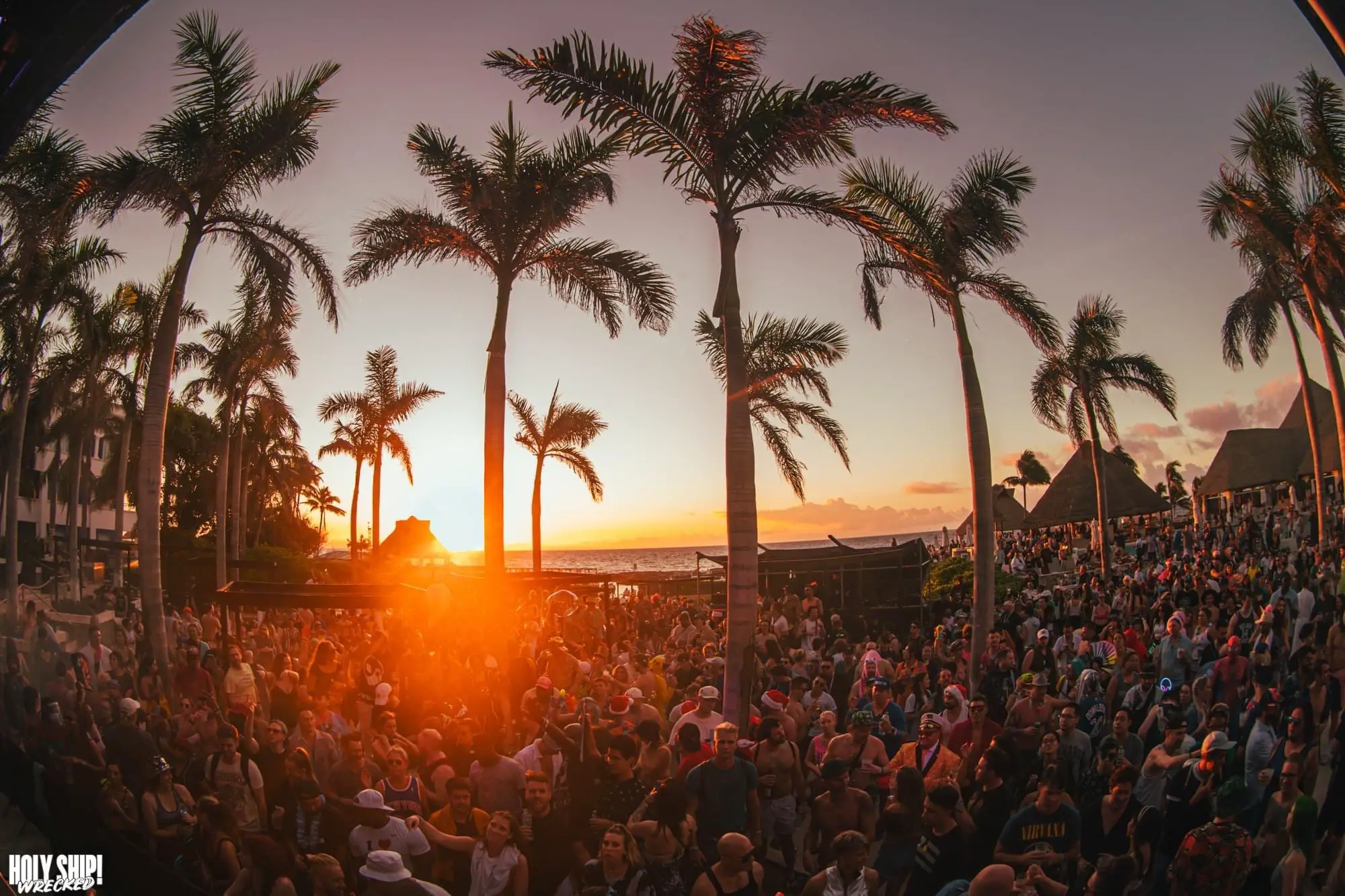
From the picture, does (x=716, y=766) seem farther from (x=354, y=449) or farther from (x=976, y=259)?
(x=354, y=449)

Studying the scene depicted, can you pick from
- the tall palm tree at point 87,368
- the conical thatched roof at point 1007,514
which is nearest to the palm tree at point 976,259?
the tall palm tree at point 87,368

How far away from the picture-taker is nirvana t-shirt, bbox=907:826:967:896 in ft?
19.8

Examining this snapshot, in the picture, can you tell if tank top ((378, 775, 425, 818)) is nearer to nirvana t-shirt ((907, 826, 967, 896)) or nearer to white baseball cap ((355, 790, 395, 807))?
white baseball cap ((355, 790, 395, 807))

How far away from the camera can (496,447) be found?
1423cm

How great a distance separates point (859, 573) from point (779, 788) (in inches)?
554

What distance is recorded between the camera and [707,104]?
36.3 ft

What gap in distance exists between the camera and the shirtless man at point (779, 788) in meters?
7.98

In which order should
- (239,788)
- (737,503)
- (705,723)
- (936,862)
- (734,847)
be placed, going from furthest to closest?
(737,503) → (705,723) → (239,788) → (936,862) → (734,847)

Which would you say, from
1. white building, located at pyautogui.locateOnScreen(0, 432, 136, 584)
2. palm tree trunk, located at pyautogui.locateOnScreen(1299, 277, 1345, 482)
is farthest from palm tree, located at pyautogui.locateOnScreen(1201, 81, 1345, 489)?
white building, located at pyautogui.locateOnScreen(0, 432, 136, 584)

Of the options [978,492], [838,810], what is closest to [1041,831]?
[838,810]

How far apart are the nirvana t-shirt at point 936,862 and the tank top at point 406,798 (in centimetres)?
389

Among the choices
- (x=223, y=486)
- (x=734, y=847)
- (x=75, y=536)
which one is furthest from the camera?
(x=75, y=536)

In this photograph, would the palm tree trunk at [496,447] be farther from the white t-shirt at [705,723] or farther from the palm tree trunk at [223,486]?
the palm tree trunk at [223,486]

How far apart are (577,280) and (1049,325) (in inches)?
306
